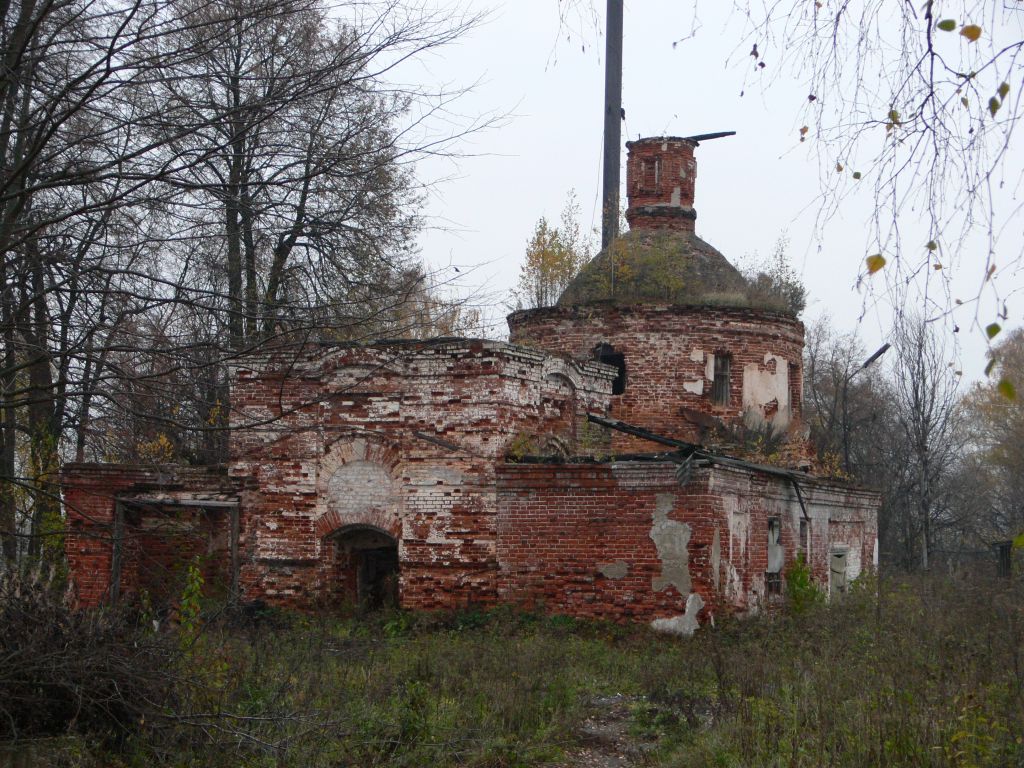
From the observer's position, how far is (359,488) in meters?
16.2

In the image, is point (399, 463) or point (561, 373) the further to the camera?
point (561, 373)

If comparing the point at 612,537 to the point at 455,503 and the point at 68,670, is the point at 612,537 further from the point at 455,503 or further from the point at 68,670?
the point at 68,670

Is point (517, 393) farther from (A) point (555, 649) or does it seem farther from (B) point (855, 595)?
(B) point (855, 595)

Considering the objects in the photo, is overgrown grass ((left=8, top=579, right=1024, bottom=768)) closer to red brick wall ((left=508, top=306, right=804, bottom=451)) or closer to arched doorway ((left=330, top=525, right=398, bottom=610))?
arched doorway ((left=330, top=525, right=398, bottom=610))

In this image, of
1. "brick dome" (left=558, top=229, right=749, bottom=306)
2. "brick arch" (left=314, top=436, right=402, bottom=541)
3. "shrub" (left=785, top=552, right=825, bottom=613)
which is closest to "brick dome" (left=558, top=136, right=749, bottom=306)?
"brick dome" (left=558, top=229, right=749, bottom=306)

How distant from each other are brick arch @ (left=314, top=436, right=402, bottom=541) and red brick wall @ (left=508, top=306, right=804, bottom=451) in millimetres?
6744

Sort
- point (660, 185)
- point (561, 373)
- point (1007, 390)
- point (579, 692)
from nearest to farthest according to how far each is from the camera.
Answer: point (1007, 390), point (579, 692), point (561, 373), point (660, 185)

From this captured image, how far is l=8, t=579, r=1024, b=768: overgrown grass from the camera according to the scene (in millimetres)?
7434

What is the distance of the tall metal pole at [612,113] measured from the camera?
2920 cm

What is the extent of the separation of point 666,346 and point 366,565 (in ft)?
27.8

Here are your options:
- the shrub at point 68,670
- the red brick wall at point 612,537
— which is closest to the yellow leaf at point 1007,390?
the shrub at point 68,670

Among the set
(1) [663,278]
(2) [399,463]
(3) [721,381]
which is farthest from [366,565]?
(1) [663,278]

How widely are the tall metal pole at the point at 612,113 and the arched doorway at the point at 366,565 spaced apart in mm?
14233

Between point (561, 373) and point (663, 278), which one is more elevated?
point (663, 278)
